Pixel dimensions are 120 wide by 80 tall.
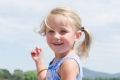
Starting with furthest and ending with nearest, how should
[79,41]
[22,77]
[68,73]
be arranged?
[22,77] < [79,41] < [68,73]

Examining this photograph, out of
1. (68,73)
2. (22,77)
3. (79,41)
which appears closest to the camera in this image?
(68,73)

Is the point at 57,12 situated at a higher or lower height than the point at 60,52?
higher

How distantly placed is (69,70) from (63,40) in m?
0.46

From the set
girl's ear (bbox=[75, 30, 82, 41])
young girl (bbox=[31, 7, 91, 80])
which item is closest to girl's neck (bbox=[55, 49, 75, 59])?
young girl (bbox=[31, 7, 91, 80])

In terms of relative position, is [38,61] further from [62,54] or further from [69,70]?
[69,70]

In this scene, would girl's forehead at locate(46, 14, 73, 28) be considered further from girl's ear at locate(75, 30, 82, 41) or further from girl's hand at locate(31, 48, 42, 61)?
girl's hand at locate(31, 48, 42, 61)

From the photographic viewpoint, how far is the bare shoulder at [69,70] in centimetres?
619

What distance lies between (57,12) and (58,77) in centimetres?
88

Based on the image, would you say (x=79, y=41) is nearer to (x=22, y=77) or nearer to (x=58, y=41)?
(x=58, y=41)

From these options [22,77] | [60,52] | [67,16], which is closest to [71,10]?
[67,16]

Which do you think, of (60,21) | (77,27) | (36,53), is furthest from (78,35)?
(36,53)

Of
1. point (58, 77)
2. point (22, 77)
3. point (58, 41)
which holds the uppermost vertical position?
point (58, 41)

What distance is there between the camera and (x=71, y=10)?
21.5ft

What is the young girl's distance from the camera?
20.8 feet
